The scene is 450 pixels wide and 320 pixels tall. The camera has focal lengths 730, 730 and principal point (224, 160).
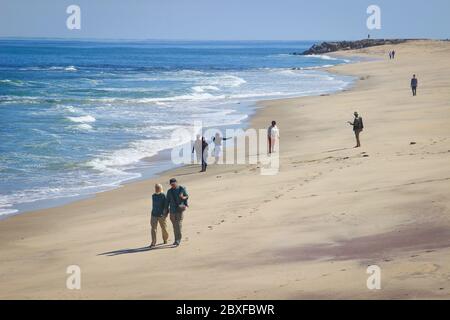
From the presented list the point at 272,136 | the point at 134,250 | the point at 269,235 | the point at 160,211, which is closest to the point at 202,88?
the point at 272,136

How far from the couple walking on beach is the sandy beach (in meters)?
0.31

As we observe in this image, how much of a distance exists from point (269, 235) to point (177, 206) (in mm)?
1730

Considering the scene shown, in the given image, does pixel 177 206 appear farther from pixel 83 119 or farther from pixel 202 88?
pixel 202 88

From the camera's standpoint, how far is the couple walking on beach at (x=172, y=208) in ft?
42.6

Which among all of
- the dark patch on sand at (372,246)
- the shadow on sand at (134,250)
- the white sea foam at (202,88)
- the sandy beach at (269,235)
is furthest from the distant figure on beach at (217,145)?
the white sea foam at (202,88)

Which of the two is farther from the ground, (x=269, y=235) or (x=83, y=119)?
(x=83, y=119)

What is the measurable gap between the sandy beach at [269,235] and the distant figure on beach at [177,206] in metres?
0.30

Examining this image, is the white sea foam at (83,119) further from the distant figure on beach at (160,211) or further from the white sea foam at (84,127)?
the distant figure on beach at (160,211)

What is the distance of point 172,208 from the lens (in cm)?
1309

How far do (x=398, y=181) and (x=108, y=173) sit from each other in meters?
9.75

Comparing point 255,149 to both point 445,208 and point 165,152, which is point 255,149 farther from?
point 445,208

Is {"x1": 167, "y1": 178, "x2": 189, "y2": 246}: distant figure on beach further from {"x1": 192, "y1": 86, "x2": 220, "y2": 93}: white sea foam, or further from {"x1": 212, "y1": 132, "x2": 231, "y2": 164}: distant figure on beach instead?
{"x1": 192, "y1": 86, "x2": 220, "y2": 93}: white sea foam

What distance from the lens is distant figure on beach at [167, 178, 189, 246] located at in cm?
1298
